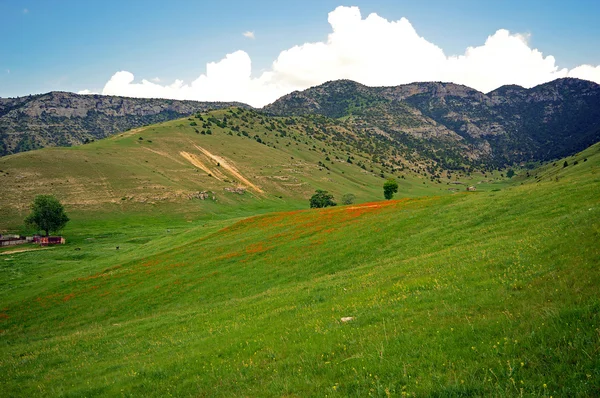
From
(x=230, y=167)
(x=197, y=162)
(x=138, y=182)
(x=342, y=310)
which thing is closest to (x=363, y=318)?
(x=342, y=310)

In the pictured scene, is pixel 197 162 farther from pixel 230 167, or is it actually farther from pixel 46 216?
pixel 46 216

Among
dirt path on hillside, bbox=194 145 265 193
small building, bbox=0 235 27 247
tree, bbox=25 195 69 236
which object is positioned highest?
dirt path on hillside, bbox=194 145 265 193

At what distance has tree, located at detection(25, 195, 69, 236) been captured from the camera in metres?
89.4

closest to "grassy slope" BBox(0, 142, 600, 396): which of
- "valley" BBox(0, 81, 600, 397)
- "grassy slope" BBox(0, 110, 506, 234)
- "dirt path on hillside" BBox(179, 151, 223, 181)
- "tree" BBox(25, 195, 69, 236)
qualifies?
"valley" BBox(0, 81, 600, 397)

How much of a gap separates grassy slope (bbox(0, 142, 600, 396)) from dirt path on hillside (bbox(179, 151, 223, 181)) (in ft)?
444

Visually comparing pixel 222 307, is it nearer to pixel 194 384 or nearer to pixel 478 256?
pixel 194 384

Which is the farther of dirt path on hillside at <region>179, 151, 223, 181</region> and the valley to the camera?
dirt path on hillside at <region>179, 151, 223, 181</region>

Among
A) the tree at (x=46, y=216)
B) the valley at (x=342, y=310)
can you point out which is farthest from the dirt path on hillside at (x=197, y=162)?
the valley at (x=342, y=310)

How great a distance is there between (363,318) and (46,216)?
10720 cm

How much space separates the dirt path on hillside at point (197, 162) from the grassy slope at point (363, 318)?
13522 centimetres

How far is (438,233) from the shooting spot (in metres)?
27.7

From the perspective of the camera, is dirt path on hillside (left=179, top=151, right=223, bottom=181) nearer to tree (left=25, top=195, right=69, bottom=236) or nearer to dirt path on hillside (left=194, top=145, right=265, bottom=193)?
dirt path on hillside (left=194, top=145, right=265, bottom=193)

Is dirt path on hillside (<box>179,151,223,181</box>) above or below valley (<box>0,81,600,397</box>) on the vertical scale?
above

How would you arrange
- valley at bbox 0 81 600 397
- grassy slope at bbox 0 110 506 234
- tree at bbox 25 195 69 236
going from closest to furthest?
valley at bbox 0 81 600 397 → tree at bbox 25 195 69 236 → grassy slope at bbox 0 110 506 234
